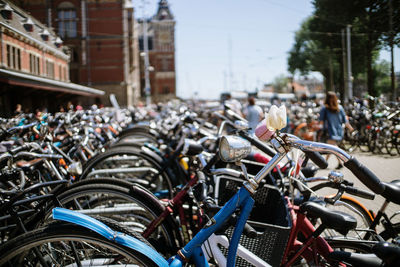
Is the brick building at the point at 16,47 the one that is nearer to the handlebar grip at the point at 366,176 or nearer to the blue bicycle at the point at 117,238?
the blue bicycle at the point at 117,238

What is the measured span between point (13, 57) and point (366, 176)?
3648mm

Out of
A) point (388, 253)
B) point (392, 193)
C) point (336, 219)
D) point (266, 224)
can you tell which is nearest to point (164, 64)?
point (266, 224)

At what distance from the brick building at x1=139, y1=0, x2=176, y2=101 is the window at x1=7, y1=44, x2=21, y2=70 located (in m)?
63.9

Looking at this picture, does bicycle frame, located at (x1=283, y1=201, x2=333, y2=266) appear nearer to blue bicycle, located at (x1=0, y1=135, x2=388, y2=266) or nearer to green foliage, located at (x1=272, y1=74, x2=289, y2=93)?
blue bicycle, located at (x1=0, y1=135, x2=388, y2=266)

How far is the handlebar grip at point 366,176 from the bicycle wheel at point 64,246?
95 centimetres

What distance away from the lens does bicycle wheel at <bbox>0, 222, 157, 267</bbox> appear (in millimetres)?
1495

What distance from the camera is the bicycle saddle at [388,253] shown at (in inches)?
44.9

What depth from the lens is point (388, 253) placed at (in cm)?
116

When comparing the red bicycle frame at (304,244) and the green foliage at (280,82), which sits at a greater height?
the green foliage at (280,82)

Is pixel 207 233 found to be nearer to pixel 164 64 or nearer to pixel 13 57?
pixel 13 57

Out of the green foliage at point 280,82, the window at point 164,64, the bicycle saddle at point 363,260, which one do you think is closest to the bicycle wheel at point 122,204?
the bicycle saddle at point 363,260

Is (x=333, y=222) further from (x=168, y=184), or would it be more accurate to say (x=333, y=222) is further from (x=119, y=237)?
(x=168, y=184)

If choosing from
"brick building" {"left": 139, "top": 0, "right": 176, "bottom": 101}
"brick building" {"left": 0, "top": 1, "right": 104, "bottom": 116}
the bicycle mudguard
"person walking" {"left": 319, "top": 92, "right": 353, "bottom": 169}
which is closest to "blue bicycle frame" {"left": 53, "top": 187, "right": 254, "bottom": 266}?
the bicycle mudguard

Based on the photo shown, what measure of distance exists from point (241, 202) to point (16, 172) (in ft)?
6.25
